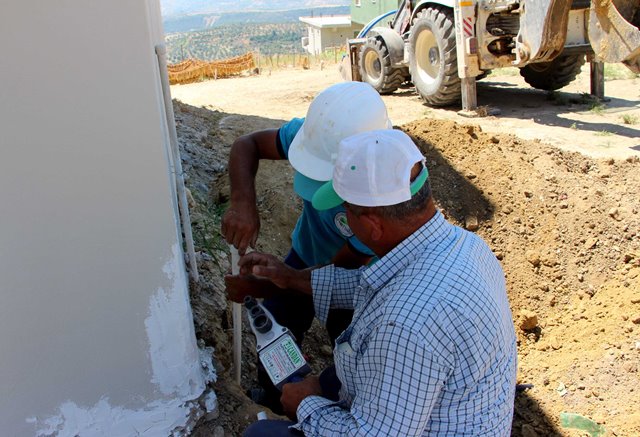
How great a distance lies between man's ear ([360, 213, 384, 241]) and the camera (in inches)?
66.2

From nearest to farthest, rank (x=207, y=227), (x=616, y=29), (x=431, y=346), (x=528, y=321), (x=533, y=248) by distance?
(x=431, y=346) → (x=207, y=227) → (x=528, y=321) → (x=533, y=248) → (x=616, y=29)

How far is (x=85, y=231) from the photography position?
202cm

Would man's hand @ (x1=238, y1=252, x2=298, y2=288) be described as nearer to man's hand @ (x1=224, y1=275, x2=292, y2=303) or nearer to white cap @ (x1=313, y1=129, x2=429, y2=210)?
man's hand @ (x1=224, y1=275, x2=292, y2=303)

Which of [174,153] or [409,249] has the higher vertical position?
[174,153]

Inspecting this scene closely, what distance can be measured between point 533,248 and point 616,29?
6.76ft

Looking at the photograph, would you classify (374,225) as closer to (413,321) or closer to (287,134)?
(413,321)

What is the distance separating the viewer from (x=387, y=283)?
5.71ft

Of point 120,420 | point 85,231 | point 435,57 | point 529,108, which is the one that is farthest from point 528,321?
point 435,57

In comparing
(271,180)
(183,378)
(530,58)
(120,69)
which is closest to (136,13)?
(120,69)

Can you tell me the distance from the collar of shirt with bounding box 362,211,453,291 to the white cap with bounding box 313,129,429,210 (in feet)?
0.38

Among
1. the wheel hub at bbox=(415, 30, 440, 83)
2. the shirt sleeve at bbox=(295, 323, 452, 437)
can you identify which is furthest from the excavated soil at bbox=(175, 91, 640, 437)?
the wheel hub at bbox=(415, 30, 440, 83)

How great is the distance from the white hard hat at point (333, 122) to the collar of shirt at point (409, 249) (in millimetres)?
568

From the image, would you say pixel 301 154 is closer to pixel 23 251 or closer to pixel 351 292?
pixel 351 292

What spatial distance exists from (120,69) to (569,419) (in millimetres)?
2936
